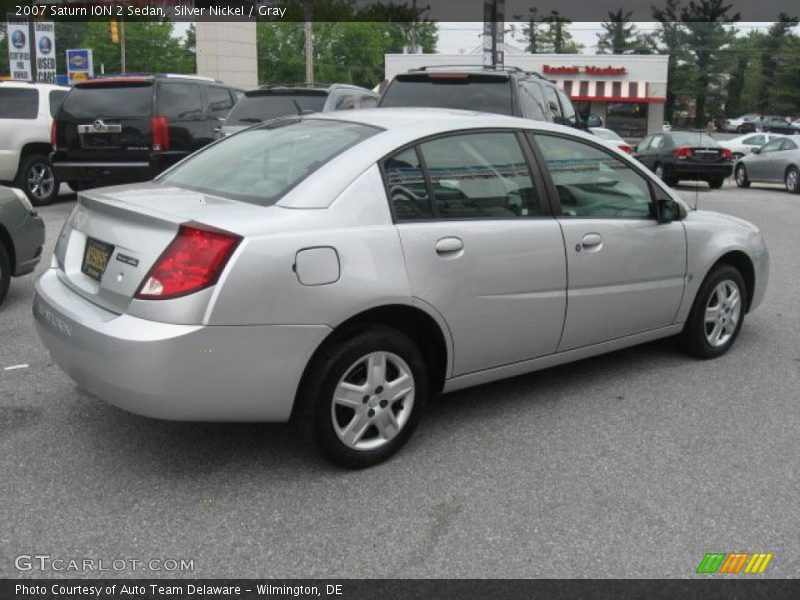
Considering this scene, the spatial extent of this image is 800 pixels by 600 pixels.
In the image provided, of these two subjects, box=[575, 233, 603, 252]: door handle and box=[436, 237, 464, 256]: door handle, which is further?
box=[575, 233, 603, 252]: door handle

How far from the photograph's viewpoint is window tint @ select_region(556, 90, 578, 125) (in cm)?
1030

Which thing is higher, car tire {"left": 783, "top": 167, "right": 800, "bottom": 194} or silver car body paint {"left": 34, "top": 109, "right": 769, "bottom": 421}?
silver car body paint {"left": 34, "top": 109, "right": 769, "bottom": 421}

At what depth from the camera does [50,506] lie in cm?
334

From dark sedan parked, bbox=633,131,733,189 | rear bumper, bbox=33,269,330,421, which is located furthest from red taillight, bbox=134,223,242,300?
dark sedan parked, bbox=633,131,733,189

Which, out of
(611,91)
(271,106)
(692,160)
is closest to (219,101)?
(271,106)

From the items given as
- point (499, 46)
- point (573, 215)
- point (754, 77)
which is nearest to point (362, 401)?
point (573, 215)

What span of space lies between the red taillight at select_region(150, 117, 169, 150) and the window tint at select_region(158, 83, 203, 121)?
0.49 ft

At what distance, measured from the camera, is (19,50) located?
1102 inches

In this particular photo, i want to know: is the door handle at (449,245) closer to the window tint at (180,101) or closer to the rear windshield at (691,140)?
the window tint at (180,101)

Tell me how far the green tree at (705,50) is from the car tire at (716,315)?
8140 cm

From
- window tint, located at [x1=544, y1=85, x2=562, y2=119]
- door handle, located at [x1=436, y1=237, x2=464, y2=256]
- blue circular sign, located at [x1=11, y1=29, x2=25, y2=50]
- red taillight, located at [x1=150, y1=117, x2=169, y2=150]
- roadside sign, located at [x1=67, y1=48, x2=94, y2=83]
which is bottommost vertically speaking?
door handle, located at [x1=436, y1=237, x2=464, y2=256]

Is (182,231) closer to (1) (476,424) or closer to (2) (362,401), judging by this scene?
(2) (362,401)

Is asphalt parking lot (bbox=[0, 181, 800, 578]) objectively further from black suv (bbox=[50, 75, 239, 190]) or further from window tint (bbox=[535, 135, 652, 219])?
black suv (bbox=[50, 75, 239, 190])

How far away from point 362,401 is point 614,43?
91.9 metres
